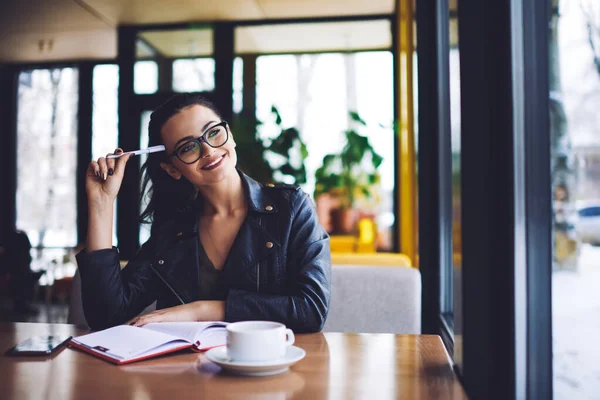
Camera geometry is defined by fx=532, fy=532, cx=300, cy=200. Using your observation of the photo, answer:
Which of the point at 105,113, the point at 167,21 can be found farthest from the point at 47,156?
the point at 167,21

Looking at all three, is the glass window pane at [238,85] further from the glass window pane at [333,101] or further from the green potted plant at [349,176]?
the green potted plant at [349,176]

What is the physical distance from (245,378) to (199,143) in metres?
0.80

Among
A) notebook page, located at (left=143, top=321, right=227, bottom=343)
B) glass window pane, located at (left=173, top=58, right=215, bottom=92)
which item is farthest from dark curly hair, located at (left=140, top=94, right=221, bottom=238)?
glass window pane, located at (left=173, top=58, right=215, bottom=92)

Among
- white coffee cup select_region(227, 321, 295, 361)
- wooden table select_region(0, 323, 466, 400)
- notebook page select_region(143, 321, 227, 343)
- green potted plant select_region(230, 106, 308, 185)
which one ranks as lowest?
wooden table select_region(0, 323, 466, 400)

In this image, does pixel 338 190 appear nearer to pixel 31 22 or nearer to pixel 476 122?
pixel 31 22

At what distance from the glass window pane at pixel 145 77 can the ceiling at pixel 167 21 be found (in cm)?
23

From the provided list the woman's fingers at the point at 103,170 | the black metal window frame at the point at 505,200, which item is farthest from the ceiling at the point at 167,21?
the black metal window frame at the point at 505,200

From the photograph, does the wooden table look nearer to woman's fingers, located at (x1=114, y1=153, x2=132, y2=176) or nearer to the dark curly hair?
woman's fingers, located at (x1=114, y1=153, x2=132, y2=176)

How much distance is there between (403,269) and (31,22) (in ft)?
17.5

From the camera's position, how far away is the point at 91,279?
1.39 meters

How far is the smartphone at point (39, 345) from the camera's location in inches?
40.6

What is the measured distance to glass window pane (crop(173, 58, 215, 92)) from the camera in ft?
18.6

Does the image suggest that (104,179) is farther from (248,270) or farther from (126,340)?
(126,340)

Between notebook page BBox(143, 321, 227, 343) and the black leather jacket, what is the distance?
189mm
